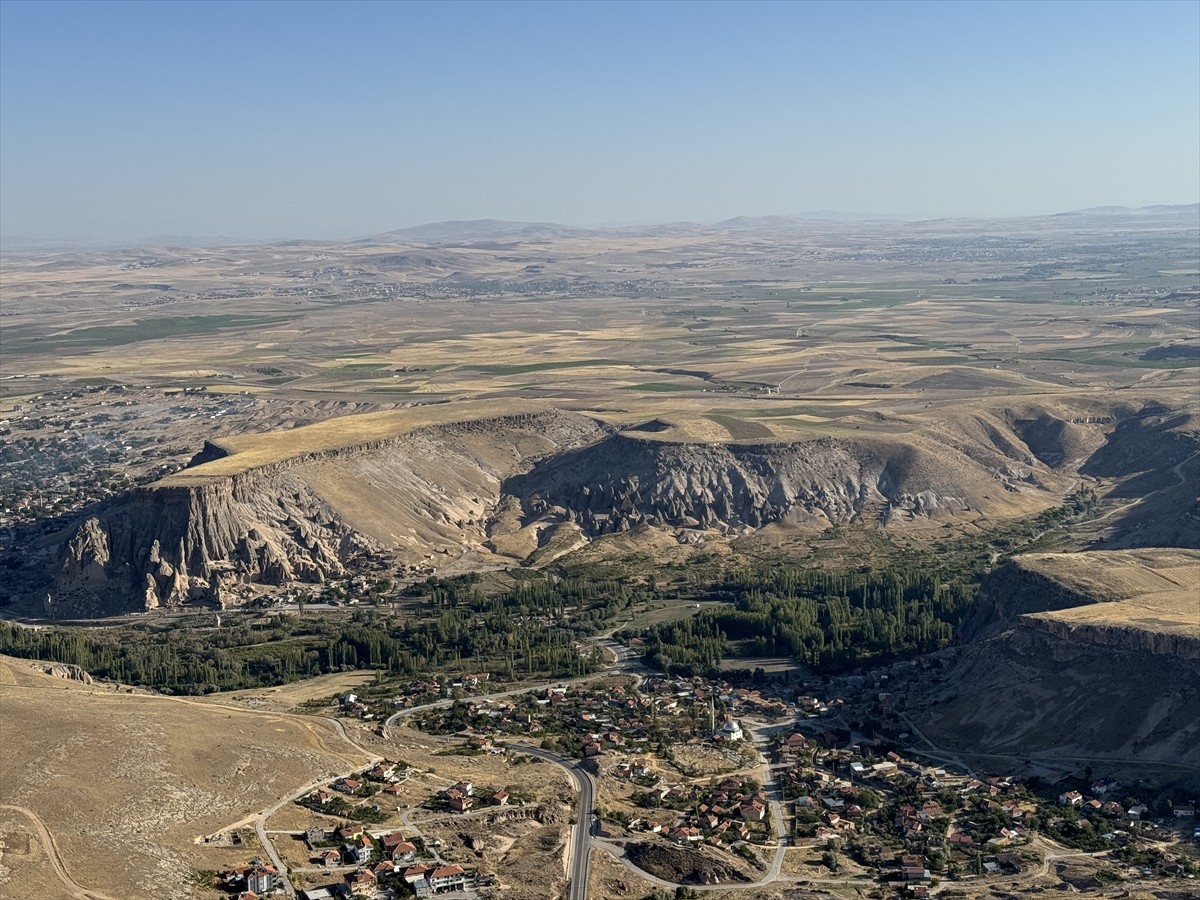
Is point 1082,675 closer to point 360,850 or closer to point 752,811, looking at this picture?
point 752,811

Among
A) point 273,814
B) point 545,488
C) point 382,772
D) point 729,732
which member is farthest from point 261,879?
point 545,488

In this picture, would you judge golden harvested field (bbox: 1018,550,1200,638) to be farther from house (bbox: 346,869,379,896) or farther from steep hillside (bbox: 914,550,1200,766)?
house (bbox: 346,869,379,896)

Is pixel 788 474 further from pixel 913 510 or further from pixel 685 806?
pixel 685 806

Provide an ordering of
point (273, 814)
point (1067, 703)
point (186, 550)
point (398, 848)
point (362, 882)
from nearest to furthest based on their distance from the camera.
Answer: point (362, 882)
point (398, 848)
point (273, 814)
point (1067, 703)
point (186, 550)

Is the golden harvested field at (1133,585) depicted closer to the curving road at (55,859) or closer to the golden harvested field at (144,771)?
the golden harvested field at (144,771)

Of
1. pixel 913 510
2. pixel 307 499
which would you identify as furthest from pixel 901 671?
pixel 307 499
